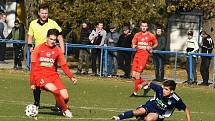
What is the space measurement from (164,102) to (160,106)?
134mm

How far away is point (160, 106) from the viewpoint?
1413 cm

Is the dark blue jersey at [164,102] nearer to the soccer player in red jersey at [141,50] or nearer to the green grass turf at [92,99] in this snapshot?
the green grass turf at [92,99]

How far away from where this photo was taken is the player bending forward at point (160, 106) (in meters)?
13.9

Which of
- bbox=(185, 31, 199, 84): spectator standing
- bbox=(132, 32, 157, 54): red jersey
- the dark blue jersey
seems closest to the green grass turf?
bbox=(185, 31, 199, 84): spectator standing

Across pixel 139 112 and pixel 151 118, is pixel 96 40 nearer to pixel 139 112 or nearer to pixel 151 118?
pixel 139 112

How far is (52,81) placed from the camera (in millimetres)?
14836

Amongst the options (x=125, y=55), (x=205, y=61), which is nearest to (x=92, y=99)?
(x=205, y=61)

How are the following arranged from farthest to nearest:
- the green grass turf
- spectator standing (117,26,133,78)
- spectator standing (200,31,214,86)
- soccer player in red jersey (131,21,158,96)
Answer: spectator standing (117,26,133,78), spectator standing (200,31,214,86), soccer player in red jersey (131,21,158,96), the green grass turf

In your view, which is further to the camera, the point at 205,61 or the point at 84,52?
the point at 84,52

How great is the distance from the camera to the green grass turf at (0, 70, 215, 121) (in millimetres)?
15366

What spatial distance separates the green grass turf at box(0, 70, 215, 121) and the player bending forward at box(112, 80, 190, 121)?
861 millimetres

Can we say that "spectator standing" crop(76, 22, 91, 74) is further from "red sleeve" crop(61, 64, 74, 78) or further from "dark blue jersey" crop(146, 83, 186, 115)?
"dark blue jersey" crop(146, 83, 186, 115)

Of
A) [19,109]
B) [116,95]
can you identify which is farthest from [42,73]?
[116,95]

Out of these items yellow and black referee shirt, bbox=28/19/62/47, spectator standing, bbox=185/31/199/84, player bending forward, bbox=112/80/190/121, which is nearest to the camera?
player bending forward, bbox=112/80/190/121
